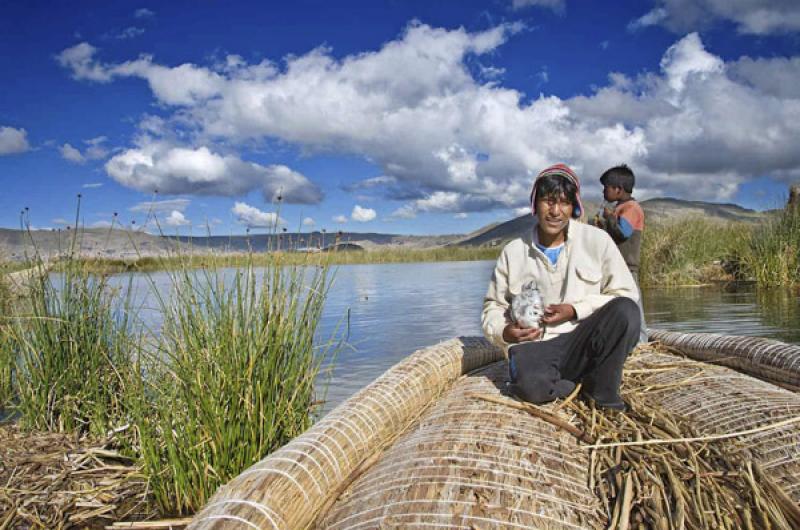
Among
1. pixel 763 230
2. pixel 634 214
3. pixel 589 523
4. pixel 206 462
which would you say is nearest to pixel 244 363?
pixel 206 462

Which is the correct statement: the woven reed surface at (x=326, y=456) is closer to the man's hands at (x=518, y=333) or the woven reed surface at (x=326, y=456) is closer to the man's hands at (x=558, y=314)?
the man's hands at (x=518, y=333)

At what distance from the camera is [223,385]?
2.77 metres

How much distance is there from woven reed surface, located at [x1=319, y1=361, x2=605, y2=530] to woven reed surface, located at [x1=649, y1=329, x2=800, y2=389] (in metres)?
1.66

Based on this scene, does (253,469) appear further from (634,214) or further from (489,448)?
(634,214)

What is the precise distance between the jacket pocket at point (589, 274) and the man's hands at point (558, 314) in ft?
0.55

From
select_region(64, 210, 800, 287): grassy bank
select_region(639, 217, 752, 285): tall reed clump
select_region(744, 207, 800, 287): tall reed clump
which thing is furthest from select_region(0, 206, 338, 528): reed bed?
select_region(639, 217, 752, 285): tall reed clump

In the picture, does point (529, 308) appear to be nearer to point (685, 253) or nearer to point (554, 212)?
point (554, 212)

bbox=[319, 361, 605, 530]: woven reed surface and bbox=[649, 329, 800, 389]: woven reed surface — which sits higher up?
bbox=[649, 329, 800, 389]: woven reed surface

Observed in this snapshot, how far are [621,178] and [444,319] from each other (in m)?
6.57

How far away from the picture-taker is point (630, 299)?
8.77 ft

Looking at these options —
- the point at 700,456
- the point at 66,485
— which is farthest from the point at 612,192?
the point at 66,485

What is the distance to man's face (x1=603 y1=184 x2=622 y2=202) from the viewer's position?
4.08 metres

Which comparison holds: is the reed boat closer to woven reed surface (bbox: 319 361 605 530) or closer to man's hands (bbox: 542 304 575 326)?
woven reed surface (bbox: 319 361 605 530)

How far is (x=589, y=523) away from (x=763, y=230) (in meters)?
14.1
